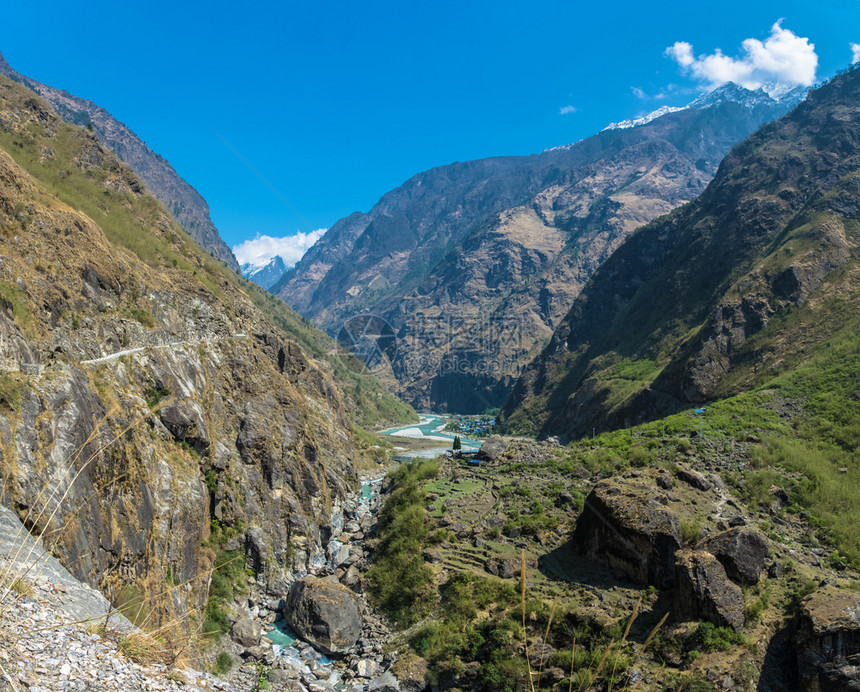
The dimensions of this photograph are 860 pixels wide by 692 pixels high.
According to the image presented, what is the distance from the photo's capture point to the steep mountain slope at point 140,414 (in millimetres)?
17812

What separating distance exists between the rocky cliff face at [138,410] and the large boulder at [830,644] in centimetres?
2223

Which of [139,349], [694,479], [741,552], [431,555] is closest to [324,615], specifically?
[431,555]

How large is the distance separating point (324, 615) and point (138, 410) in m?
16.2

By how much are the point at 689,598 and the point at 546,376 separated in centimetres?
13698

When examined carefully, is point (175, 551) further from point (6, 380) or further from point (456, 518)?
point (456, 518)

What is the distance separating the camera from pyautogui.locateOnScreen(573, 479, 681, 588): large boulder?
26.2 meters

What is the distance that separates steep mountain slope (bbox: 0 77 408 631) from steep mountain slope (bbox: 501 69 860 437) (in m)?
58.1

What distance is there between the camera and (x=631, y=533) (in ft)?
89.5

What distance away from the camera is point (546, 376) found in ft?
515

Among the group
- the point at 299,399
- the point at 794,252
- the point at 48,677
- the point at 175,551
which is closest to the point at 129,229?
the point at 299,399

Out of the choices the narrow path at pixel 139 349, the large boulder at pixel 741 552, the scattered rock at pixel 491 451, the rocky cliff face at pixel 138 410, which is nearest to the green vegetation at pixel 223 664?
the rocky cliff face at pixel 138 410

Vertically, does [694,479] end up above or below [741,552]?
above

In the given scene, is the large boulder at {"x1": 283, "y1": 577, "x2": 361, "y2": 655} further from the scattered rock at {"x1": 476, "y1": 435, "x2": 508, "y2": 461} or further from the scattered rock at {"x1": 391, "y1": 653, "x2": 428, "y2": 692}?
the scattered rock at {"x1": 476, "y1": 435, "x2": 508, "y2": 461}

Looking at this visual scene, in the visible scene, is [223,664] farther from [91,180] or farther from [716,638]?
[91,180]
